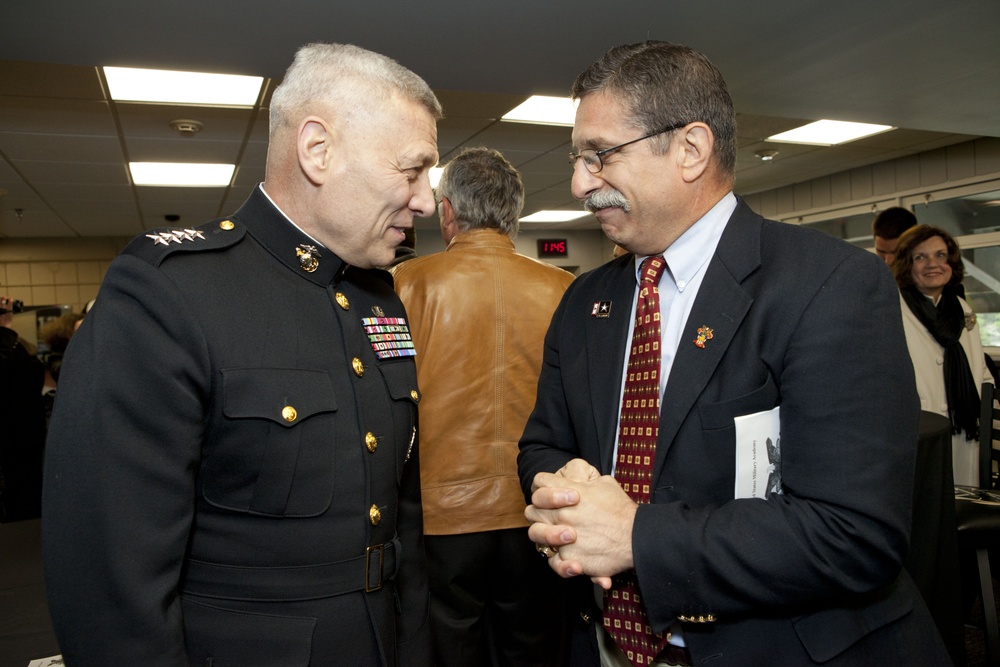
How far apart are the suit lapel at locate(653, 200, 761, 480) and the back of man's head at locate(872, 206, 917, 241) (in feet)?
11.2

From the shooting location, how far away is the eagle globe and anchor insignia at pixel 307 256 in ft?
3.91

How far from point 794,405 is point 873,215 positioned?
762 centimetres

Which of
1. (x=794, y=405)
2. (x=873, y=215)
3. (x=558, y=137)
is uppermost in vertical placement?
(x=558, y=137)

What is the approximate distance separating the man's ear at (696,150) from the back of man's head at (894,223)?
3.35 m

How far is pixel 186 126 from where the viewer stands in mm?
4984

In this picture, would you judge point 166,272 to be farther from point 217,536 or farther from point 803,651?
point 803,651

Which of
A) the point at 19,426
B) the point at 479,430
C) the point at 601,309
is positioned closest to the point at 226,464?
the point at 601,309

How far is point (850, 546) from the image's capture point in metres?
0.97

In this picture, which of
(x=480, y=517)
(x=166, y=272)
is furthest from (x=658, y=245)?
(x=480, y=517)

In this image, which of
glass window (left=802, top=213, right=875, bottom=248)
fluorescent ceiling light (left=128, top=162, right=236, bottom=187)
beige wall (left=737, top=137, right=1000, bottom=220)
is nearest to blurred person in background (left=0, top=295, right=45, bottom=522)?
fluorescent ceiling light (left=128, top=162, right=236, bottom=187)

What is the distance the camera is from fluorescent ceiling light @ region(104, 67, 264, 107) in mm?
4031

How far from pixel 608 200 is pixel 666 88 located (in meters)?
0.22

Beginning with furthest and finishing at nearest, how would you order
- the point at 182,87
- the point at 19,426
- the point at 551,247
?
1. the point at 551,247
2. the point at 182,87
3. the point at 19,426

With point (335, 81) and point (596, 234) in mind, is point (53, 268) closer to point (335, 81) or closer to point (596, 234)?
point (596, 234)
